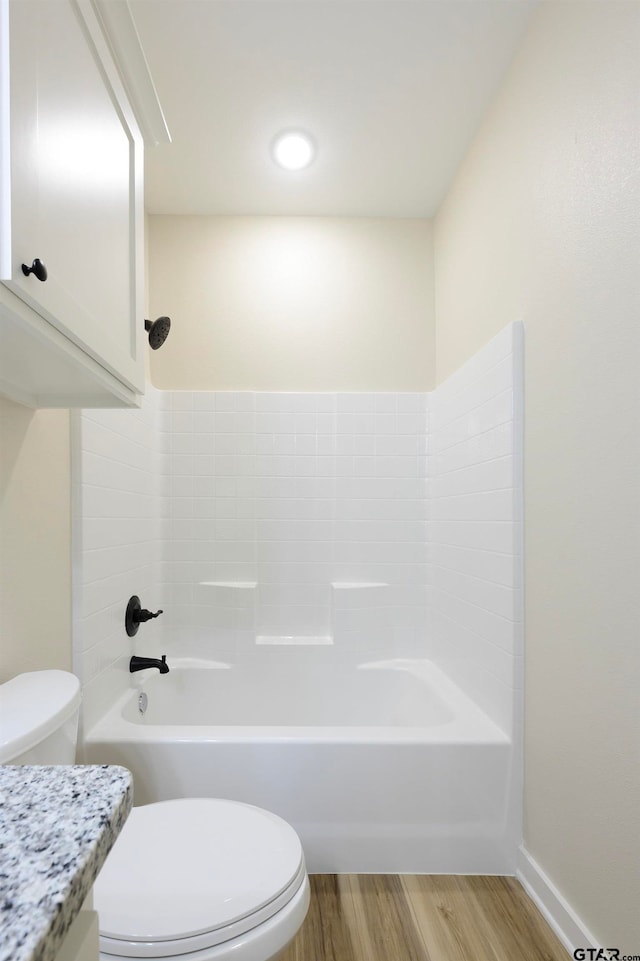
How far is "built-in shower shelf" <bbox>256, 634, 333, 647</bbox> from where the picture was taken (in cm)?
259

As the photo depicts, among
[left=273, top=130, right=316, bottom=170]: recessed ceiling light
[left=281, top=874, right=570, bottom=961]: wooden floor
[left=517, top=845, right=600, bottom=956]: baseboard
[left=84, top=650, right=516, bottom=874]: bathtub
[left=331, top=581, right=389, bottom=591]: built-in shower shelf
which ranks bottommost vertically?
[left=281, top=874, right=570, bottom=961]: wooden floor

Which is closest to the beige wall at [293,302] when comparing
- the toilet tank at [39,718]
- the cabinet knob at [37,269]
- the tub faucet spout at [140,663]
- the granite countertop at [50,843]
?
the tub faucet spout at [140,663]

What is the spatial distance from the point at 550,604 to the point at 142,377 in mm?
1271

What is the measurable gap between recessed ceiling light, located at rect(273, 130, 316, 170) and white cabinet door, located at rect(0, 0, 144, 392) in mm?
1011

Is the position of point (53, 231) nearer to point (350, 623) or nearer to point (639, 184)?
point (639, 184)

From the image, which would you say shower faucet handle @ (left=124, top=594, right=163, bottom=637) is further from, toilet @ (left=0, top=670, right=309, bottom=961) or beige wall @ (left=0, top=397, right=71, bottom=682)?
toilet @ (left=0, top=670, right=309, bottom=961)

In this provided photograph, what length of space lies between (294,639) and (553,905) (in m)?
1.44

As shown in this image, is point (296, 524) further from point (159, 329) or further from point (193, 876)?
point (193, 876)

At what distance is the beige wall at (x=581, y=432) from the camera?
1.18 metres

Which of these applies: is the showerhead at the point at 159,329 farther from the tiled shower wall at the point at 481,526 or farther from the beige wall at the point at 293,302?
the tiled shower wall at the point at 481,526

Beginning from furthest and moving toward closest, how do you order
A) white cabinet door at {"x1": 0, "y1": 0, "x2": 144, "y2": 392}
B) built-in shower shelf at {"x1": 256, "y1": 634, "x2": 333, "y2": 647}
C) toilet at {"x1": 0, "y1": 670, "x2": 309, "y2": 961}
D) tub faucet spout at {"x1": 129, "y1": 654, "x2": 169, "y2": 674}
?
built-in shower shelf at {"x1": 256, "y1": 634, "x2": 333, "y2": 647} → tub faucet spout at {"x1": 129, "y1": 654, "x2": 169, "y2": 674} → toilet at {"x1": 0, "y1": 670, "x2": 309, "y2": 961} → white cabinet door at {"x1": 0, "y1": 0, "x2": 144, "y2": 392}

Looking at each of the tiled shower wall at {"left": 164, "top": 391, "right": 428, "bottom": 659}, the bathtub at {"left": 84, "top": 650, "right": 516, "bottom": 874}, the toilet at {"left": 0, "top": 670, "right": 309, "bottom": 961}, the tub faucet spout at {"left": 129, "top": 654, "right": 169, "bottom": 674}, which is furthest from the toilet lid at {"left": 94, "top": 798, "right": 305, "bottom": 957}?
the tiled shower wall at {"left": 164, "top": 391, "right": 428, "bottom": 659}

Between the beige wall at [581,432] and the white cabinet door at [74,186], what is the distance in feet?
3.66

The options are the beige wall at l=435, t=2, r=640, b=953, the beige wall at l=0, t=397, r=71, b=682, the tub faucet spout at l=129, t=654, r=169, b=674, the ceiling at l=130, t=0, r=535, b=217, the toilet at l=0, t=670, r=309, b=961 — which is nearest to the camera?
the toilet at l=0, t=670, r=309, b=961
